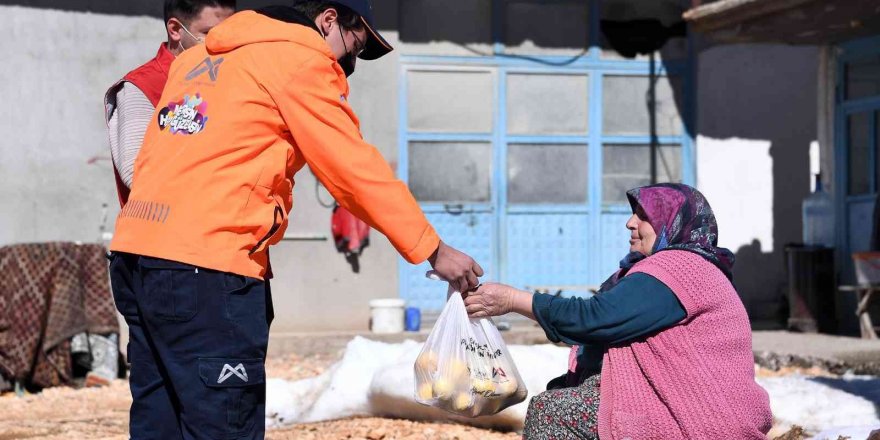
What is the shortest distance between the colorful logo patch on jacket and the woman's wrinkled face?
4.75 feet

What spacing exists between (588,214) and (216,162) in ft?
33.6

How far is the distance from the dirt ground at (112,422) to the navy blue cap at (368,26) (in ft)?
8.39

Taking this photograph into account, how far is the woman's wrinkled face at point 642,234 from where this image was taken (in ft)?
13.0

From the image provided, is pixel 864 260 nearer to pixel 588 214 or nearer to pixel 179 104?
pixel 588 214

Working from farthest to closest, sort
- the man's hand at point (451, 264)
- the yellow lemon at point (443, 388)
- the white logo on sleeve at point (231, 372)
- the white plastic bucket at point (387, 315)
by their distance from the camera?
the white plastic bucket at point (387, 315)
the yellow lemon at point (443, 388)
the man's hand at point (451, 264)
the white logo on sleeve at point (231, 372)

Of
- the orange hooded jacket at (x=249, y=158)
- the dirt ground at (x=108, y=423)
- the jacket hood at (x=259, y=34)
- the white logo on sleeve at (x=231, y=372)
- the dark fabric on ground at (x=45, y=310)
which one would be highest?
the jacket hood at (x=259, y=34)

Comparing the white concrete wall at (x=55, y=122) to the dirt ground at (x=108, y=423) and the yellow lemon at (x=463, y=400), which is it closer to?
the dirt ground at (x=108, y=423)

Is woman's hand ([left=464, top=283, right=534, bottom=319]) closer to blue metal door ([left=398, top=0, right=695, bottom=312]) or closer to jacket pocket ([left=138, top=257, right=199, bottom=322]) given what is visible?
jacket pocket ([left=138, top=257, right=199, bottom=322])

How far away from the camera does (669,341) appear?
3.72 m

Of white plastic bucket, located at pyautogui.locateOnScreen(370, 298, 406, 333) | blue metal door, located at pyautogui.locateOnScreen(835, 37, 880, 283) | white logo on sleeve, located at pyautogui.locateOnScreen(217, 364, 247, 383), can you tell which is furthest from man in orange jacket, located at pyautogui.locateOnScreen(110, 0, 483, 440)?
blue metal door, located at pyautogui.locateOnScreen(835, 37, 880, 283)

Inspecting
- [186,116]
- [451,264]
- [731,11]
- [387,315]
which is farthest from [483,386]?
[387,315]

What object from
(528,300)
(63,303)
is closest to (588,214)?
(63,303)

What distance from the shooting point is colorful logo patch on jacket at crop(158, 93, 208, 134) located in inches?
125

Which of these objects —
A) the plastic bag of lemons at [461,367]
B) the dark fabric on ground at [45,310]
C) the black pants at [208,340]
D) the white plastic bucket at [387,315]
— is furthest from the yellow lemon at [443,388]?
the white plastic bucket at [387,315]
